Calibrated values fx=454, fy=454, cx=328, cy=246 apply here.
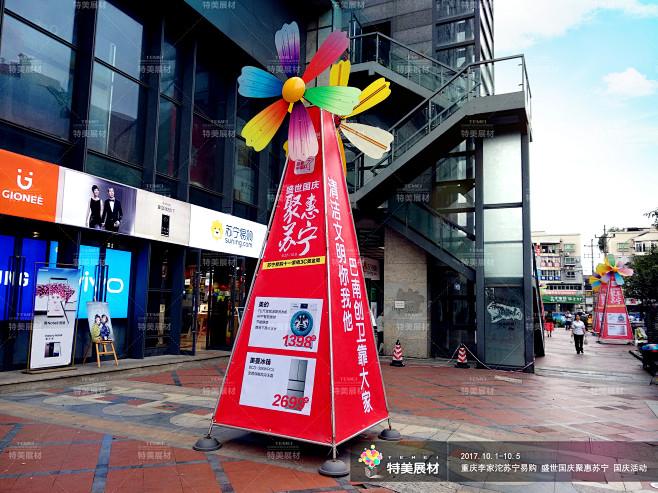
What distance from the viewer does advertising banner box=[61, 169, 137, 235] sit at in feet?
28.1

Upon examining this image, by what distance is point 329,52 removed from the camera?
5129 millimetres

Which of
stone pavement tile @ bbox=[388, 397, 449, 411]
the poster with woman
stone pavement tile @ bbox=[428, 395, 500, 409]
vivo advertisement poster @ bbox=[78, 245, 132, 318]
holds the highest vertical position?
vivo advertisement poster @ bbox=[78, 245, 132, 318]

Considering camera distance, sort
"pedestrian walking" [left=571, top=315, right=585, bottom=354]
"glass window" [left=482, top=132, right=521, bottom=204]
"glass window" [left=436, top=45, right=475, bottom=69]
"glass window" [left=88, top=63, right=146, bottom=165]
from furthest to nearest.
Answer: "pedestrian walking" [left=571, top=315, right=585, bottom=354], "glass window" [left=436, top=45, right=475, bottom=69], "glass window" [left=482, top=132, right=521, bottom=204], "glass window" [left=88, top=63, right=146, bottom=165]

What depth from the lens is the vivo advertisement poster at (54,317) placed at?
795cm

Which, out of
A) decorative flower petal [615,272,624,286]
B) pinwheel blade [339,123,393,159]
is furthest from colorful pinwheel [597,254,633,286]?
pinwheel blade [339,123,393,159]

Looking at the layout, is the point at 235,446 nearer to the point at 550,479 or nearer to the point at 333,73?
the point at 550,479

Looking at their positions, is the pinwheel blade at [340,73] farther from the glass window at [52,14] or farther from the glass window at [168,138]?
the glass window at [168,138]

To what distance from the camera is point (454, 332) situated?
14227mm

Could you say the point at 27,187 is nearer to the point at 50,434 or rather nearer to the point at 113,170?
the point at 113,170

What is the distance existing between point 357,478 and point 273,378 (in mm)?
1280

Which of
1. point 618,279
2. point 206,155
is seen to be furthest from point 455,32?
point 618,279

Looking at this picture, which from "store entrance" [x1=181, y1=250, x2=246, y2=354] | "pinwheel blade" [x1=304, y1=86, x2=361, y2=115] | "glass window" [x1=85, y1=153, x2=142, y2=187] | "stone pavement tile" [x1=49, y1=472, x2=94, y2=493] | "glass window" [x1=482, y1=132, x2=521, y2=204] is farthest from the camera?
"store entrance" [x1=181, y1=250, x2=246, y2=354]

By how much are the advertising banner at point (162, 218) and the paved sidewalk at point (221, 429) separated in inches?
126

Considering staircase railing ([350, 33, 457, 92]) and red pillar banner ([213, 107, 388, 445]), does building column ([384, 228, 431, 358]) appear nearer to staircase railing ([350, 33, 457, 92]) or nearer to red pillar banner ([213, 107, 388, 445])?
staircase railing ([350, 33, 457, 92])
